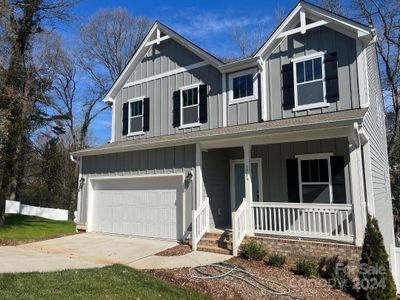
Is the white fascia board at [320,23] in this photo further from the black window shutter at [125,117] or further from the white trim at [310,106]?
the black window shutter at [125,117]

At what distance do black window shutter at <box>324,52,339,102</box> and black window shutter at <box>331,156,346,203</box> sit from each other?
178 centimetres

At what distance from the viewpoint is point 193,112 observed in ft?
42.5

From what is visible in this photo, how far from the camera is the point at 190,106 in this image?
13031 mm

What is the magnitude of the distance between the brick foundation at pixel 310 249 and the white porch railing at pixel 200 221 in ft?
4.97

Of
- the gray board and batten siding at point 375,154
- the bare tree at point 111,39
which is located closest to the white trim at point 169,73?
the gray board and batten siding at point 375,154

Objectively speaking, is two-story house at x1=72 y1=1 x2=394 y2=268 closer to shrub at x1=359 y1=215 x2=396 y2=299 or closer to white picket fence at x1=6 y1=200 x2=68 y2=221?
shrub at x1=359 y1=215 x2=396 y2=299

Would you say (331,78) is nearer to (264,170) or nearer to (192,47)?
(264,170)

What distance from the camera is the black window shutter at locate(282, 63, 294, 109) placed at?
10828 millimetres

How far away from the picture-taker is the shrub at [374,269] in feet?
22.3

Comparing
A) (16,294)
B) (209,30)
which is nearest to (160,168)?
(16,294)

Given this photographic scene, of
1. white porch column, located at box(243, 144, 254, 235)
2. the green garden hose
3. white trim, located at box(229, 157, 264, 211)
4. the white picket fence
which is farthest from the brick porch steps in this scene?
the white picket fence

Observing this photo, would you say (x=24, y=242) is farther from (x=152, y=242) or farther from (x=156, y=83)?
(x=156, y=83)

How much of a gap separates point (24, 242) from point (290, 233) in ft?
29.0

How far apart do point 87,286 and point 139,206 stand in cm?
615
